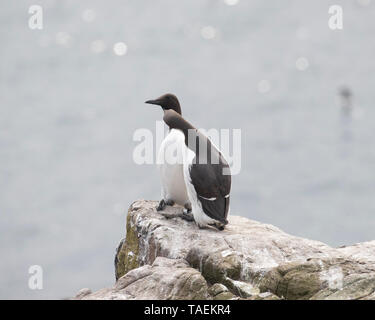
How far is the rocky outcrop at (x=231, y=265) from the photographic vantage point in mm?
6938

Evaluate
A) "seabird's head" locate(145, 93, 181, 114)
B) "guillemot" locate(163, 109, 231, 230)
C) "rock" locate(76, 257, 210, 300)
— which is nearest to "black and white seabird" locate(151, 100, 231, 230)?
"guillemot" locate(163, 109, 231, 230)

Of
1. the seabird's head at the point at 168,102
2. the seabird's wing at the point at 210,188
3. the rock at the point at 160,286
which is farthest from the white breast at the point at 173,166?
the rock at the point at 160,286

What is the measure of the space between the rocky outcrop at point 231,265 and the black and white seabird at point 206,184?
→ 15 cm

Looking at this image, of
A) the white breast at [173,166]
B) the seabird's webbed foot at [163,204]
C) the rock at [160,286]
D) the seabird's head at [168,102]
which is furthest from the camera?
the seabird's head at [168,102]

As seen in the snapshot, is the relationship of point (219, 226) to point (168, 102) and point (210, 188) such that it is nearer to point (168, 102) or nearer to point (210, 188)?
point (210, 188)

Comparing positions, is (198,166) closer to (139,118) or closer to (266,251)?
(266,251)

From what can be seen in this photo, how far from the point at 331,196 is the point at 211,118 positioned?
29.2ft

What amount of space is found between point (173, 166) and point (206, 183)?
570mm

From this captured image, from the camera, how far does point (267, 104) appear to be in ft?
166

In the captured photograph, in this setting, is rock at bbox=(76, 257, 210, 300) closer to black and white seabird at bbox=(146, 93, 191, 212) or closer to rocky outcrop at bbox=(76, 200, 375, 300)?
rocky outcrop at bbox=(76, 200, 375, 300)

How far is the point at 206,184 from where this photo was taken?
8500mm

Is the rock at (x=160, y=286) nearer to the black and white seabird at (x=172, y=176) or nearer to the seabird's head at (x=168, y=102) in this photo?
the black and white seabird at (x=172, y=176)

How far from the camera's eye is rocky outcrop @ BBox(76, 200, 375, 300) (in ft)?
22.8

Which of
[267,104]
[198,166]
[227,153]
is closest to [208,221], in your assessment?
[198,166]
